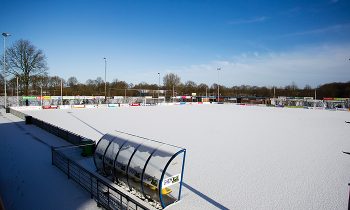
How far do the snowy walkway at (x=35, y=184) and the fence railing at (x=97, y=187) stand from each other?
0.75 feet

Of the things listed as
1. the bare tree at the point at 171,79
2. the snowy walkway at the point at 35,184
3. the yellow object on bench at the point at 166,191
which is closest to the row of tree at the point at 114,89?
the bare tree at the point at 171,79

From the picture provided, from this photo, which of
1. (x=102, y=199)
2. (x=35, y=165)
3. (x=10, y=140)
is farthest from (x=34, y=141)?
(x=102, y=199)

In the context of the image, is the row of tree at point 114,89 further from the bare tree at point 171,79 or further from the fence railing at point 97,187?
the fence railing at point 97,187

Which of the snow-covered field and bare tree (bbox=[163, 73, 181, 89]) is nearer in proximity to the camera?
the snow-covered field

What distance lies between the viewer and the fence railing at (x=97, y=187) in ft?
24.0

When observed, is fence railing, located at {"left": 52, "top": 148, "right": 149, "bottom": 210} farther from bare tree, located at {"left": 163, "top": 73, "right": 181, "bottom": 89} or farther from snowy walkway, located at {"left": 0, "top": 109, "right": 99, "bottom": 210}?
bare tree, located at {"left": 163, "top": 73, "right": 181, "bottom": 89}

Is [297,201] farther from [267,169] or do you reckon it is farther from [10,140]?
[10,140]

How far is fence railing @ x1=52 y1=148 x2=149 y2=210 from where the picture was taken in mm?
7328

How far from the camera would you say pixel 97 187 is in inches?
313

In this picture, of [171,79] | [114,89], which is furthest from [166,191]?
[171,79]

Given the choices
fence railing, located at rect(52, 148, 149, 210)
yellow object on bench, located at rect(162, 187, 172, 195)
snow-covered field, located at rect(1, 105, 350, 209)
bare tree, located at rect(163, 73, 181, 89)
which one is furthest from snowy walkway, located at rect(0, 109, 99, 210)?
bare tree, located at rect(163, 73, 181, 89)

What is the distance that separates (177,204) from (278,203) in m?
3.45

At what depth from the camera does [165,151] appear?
804 cm

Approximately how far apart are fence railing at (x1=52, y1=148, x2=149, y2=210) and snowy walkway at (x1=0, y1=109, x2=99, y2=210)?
23cm
